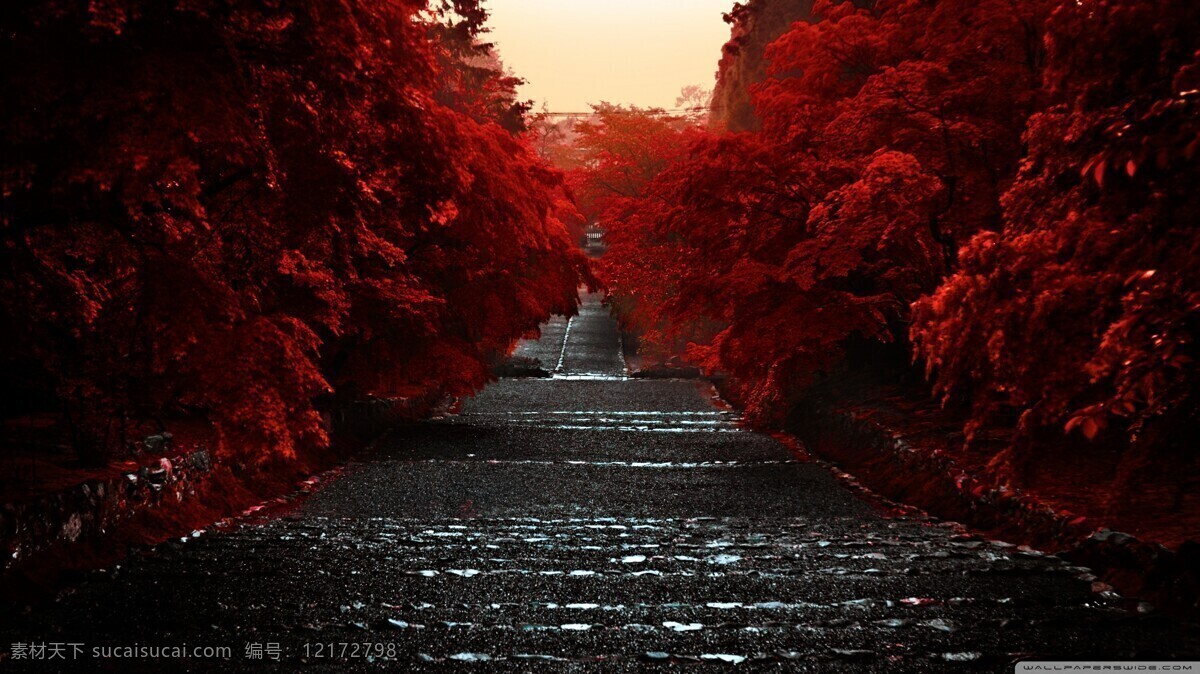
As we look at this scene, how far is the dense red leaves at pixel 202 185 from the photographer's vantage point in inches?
194

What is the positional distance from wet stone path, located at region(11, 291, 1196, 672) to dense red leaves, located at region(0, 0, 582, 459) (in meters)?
1.63

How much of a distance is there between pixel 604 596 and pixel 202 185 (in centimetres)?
448

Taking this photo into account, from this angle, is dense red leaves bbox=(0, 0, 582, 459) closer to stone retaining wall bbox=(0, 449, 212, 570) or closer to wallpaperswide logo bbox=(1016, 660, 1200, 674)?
stone retaining wall bbox=(0, 449, 212, 570)

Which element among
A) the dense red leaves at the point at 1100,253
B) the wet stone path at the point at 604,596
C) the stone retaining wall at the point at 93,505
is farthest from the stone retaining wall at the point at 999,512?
the stone retaining wall at the point at 93,505

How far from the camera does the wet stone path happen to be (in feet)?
12.8

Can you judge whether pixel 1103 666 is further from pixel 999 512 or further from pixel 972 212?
pixel 972 212

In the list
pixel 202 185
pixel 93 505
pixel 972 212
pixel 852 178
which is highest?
pixel 852 178

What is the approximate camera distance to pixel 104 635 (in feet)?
13.6

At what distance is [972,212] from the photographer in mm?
10148

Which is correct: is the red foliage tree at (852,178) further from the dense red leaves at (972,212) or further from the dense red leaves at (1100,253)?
the dense red leaves at (1100,253)

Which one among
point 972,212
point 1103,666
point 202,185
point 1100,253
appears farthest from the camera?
point 972,212

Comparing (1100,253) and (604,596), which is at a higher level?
(1100,253)

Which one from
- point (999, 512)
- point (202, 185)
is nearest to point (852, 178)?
point (999, 512)

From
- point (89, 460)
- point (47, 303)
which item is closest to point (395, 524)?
point (89, 460)
